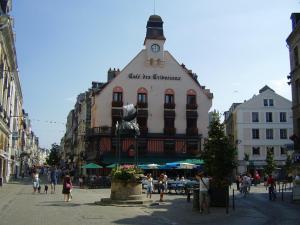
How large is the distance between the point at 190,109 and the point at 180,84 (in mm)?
3517

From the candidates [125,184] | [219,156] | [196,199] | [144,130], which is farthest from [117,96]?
[196,199]

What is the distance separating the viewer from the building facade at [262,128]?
6562cm

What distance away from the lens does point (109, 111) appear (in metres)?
54.2

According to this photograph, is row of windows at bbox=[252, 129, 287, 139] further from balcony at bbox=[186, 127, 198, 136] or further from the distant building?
the distant building

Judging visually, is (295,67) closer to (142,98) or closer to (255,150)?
(142,98)

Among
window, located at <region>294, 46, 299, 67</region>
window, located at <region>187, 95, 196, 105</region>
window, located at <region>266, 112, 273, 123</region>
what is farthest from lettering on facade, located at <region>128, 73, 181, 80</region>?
window, located at <region>294, 46, 299, 67</region>

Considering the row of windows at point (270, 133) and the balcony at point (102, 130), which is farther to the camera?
the row of windows at point (270, 133)

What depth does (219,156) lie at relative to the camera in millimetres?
20203

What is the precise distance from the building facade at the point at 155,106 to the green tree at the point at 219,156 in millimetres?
31793

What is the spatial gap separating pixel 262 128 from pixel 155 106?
19630 mm

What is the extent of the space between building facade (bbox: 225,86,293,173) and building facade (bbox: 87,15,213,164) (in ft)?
37.2

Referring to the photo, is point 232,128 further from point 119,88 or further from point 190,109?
point 119,88

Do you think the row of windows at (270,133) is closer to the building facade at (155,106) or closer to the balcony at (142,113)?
the building facade at (155,106)

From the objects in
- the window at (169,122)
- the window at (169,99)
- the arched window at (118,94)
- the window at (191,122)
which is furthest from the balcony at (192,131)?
the arched window at (118,94)
